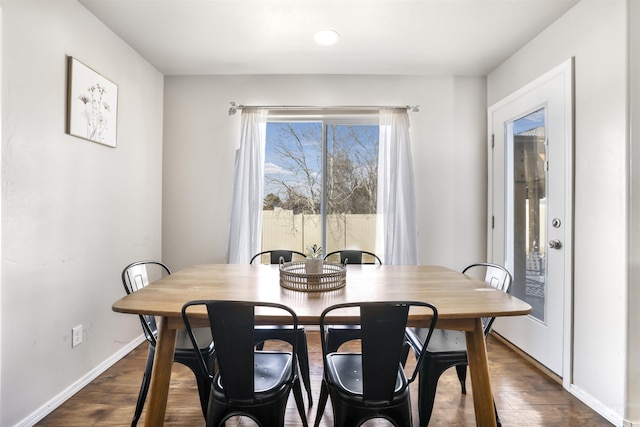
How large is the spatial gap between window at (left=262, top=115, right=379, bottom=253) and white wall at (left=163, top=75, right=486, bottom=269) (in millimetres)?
277

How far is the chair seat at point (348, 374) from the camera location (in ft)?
4.20

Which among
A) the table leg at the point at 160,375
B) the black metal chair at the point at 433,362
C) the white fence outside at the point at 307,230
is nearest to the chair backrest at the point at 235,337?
the table leg at the point at 160,375

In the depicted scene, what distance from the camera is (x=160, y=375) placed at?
1.42m

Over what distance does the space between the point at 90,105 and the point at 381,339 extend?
234cm

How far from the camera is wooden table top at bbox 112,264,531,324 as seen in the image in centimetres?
128

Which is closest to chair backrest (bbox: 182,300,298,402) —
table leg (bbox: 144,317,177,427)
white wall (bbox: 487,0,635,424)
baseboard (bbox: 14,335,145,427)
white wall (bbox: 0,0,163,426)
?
table leg (bbox: 144,317,177,427)

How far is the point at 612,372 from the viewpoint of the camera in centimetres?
175

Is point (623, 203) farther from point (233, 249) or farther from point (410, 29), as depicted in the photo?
point (233, 249)

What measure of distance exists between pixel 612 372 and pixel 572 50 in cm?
196

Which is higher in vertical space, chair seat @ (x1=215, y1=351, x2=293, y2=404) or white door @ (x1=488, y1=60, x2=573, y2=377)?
white door @ (x1=488, y1=60, x2=573, y2=377)

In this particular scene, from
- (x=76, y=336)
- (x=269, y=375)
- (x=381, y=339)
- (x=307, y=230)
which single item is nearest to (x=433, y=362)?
(x=381, y=339)

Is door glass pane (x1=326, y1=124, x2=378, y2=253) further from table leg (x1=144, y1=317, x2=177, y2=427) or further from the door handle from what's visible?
table leg (x1=144, y1=317, x2=177, y2=427)

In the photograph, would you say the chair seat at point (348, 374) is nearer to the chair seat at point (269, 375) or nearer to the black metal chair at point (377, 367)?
the black metal chair at point (377, 367)

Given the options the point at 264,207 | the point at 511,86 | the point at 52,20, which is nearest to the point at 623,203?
the point at 511,86
